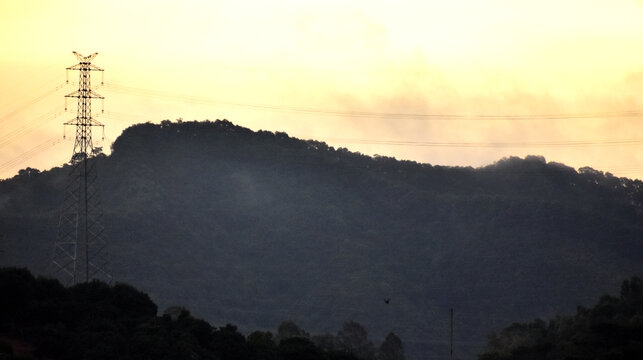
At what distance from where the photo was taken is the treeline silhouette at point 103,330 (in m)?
85.2

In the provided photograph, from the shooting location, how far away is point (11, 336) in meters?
86.4

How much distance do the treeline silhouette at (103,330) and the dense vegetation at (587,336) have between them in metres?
26.5

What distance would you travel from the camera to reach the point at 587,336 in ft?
411

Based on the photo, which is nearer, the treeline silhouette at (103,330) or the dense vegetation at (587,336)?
the treeline silhouette at (103,330)

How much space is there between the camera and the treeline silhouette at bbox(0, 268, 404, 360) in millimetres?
85188

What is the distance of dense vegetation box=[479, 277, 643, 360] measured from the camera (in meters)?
119

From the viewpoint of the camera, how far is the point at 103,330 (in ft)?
298

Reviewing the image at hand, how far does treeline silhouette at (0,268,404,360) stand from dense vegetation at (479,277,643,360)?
2652 centimetres

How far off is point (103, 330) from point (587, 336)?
5553cm

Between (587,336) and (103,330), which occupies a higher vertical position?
(103,330)

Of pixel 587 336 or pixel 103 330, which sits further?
pixel 587 336

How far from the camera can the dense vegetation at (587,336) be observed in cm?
11925

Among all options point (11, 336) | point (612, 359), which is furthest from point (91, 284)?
point (612, 359)

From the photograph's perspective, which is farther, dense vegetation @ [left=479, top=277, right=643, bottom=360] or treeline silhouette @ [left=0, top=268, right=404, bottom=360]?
dense vegetation @ [left=479, top=277, right=643, bottom=360]
